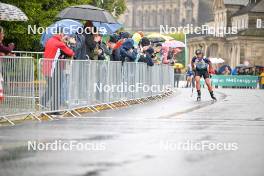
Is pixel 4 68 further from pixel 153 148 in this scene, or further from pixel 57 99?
pixel 153 148

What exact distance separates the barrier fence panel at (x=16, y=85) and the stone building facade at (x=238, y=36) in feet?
217

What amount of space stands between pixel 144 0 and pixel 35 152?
591 ft

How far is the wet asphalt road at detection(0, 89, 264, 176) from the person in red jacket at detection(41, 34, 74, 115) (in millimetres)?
728

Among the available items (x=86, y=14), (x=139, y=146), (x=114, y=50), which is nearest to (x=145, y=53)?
(x=114, y=50)

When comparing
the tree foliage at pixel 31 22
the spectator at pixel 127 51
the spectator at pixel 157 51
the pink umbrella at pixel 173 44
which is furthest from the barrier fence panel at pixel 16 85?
the pink umbrella at pixel 173 44

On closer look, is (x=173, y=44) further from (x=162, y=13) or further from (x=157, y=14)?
(x=157, y=14)

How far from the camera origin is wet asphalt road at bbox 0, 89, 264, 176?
9.10 metres

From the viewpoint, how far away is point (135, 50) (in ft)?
80.7

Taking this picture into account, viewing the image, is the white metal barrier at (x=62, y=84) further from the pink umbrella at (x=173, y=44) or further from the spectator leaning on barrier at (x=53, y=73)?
the pink umbrella at (x=173, y=44)

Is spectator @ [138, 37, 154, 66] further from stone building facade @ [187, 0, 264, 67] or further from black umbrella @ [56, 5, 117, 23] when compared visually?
stone building facade @ [187, 0, 264, 67]

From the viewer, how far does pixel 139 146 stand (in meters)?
11.4

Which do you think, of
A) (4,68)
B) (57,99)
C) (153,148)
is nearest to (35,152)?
(153,148)

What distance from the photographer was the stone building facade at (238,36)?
3669 inches

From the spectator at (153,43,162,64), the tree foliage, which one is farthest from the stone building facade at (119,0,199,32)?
the spectator at (153,43,162,64)
